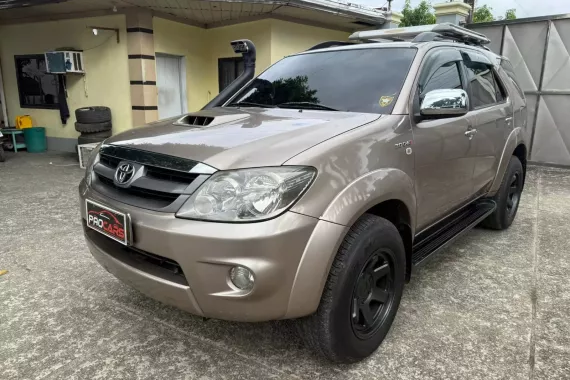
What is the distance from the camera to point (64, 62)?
28.4 ft

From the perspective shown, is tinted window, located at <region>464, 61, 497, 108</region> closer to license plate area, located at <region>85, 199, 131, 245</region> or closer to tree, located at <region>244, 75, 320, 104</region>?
tree, located at <region>244, 75, 320, 104</region>

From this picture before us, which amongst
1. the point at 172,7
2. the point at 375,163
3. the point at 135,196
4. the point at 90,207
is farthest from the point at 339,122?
the point at 172,7

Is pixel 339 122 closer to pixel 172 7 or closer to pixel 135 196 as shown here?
pixel 135 196

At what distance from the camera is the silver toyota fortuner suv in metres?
1.77

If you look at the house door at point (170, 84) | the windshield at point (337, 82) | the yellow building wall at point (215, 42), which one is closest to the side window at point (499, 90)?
the windshield at point (337, 82)

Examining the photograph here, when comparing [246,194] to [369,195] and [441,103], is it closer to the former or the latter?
[369,195]

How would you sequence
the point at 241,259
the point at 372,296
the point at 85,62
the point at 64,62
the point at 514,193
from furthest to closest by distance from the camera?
the point at 85,62, the point at 64,62, the point at 514,193, the point at 372,296, the point at 241,259

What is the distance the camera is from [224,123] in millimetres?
2396

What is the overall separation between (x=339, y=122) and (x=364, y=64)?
0.81m

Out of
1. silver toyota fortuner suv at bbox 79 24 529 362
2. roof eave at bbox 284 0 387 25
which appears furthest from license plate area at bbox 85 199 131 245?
roof eave at bbox 284 0 387 25

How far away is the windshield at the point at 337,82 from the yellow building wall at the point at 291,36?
5.16 meters

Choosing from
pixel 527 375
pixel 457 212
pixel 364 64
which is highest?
pixel 364 64

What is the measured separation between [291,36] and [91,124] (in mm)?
4309

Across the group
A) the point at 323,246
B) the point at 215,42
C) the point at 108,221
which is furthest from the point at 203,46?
the point at 323,246
